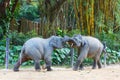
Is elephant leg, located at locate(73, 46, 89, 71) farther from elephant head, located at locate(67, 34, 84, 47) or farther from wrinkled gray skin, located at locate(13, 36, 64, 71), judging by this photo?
wrinkled gray skin, located at locate(13, 36, 64, 71)

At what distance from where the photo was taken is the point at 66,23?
2023cm

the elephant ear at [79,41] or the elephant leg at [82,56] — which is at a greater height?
the elephant ear at [79,41]

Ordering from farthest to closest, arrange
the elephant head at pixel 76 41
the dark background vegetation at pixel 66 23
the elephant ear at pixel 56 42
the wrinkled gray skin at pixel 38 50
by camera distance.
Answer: the dark background vegetation at pixel 66 23, the elephant head at pixel 76 41, the elephant ear at pixel 56 42, the wrinkled gray skin at pixel 38 50

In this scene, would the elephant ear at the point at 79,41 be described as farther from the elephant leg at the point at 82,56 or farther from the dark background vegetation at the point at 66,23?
the dark background vegetation at the point at 66,23

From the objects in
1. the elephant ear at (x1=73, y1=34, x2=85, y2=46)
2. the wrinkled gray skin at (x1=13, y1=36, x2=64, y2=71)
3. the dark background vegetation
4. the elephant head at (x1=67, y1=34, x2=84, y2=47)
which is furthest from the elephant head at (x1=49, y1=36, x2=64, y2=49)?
the dark background vegetation

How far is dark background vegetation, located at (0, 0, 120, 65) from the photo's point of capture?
15641mm

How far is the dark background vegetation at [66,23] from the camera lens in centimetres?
1564

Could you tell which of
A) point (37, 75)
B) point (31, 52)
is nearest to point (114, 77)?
point (37, 75)

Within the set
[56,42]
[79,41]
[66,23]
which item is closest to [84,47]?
[79,41]

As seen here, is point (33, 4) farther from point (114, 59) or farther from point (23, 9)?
point (114, 59)

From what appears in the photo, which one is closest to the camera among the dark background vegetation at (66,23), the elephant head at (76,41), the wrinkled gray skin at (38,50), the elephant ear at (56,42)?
the wrinkled gray skin at (38,50)

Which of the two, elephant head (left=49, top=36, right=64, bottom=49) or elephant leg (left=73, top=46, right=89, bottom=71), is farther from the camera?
elephant leg (left=73, top=46, right=89, bottom=71)

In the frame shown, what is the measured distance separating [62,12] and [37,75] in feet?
33.3

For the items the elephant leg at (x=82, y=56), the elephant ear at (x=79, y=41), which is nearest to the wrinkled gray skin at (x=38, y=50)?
the elephant ear at (x=79, y=41)
